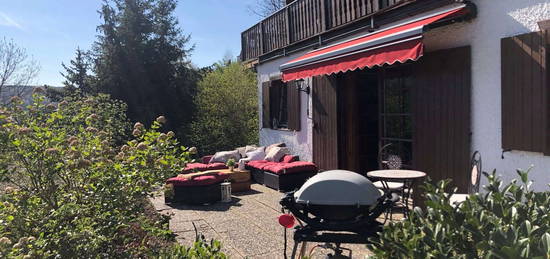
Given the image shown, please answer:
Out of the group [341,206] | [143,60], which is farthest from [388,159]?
[143,60]

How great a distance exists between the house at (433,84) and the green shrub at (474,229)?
10.6 feet

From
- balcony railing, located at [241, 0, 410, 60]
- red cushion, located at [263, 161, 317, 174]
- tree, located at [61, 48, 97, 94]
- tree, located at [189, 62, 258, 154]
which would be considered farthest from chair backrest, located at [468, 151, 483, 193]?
tree, located at [61, 48, 97, 94]

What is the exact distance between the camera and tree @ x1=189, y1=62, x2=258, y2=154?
1781 centimetres

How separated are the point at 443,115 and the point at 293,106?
5.73 metres

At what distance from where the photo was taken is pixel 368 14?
8.01 meters

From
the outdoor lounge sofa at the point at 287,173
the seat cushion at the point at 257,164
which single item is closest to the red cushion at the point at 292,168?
the outdoor lounge sofa at the point at 287,173

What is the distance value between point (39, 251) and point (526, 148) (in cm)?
544

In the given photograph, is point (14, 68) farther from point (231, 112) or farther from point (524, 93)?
point (524, 93)

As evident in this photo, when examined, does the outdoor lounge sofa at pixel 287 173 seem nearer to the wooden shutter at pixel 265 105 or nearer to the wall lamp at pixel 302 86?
the wall lamp at pixel 302 86

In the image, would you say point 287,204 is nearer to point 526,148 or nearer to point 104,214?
point 104,214

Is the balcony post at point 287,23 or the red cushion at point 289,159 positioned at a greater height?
the balcony post at point 287,23

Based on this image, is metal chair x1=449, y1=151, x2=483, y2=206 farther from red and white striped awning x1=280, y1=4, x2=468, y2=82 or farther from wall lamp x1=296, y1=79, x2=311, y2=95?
wall lamp x1=296, y1=79, x2=311, y2=95

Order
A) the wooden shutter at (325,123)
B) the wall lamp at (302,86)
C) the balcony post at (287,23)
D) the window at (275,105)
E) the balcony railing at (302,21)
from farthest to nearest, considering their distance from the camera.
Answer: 1. the window at (275,105)
2. the balcony post at (287,23)
3. the wall lamp at (302,86)
4. the wooden shutter at (325,123)
5. the balcony railing at (302,21)

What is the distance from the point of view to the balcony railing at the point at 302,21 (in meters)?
8.38
